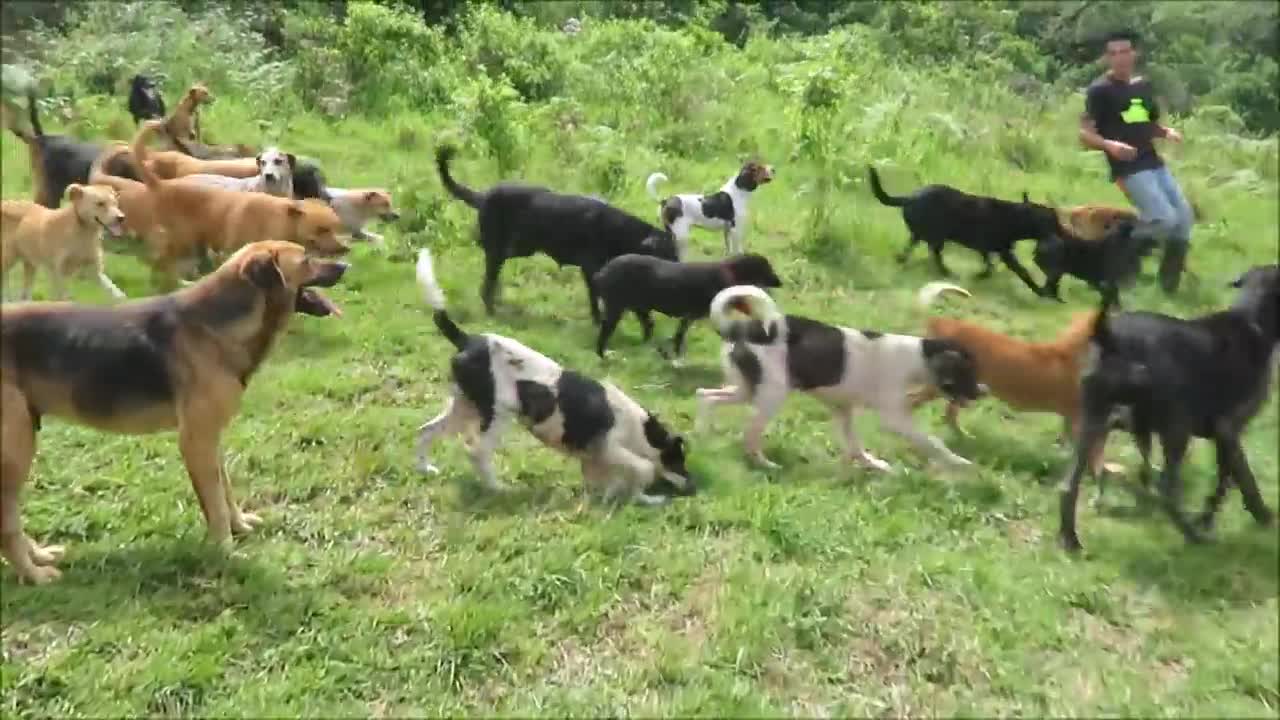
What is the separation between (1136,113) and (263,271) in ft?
13.8

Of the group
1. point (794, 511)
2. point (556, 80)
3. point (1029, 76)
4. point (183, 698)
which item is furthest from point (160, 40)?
point (556, 80)

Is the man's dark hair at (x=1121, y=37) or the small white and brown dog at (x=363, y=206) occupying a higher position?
the man's dark hair at (x=1121, y=37)

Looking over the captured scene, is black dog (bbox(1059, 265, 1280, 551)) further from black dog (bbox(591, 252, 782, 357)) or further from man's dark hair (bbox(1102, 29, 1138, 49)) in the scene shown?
black dog (bbox(591, 252, 782, 357))

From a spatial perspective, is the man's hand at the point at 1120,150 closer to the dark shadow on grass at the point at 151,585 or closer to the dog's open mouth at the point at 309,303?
the dog's open mouth at the point at 309,303

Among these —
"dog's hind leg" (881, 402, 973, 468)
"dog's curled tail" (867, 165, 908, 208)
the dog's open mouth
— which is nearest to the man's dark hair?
"dog's hind leg" (881, 402, 973, 468)

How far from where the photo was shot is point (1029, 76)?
5.64 meters

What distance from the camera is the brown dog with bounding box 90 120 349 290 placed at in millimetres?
6422

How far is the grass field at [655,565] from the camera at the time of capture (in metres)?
3.50

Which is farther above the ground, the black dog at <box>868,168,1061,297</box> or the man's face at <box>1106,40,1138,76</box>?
the man's face at <box>1106,40,1138,76</box>

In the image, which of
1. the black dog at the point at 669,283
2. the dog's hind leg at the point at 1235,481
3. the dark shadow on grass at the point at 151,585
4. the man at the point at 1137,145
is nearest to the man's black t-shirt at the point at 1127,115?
the man at the point at 1137,145

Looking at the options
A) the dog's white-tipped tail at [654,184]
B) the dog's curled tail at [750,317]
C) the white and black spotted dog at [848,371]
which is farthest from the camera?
the dog's white-tipped tail at [654,184]

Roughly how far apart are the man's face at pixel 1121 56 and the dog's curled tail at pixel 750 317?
193 cm

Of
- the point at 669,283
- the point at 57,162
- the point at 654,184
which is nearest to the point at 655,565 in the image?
the point at 57,162

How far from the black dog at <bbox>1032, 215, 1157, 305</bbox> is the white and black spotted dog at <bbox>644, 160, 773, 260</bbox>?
2.67 metres
